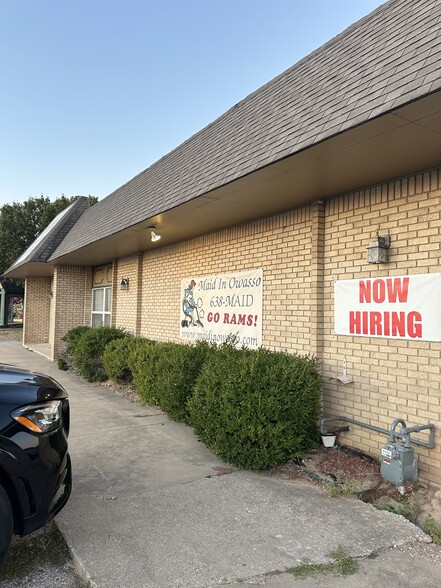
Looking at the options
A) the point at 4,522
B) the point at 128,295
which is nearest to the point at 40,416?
the point at 4,522

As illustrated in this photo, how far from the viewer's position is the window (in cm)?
1382

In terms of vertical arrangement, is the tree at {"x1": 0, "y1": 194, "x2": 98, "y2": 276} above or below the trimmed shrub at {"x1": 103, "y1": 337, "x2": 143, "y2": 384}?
above

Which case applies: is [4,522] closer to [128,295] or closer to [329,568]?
[329,568]

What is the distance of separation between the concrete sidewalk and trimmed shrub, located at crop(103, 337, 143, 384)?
3928 mm

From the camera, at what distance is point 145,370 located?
7.83 metres

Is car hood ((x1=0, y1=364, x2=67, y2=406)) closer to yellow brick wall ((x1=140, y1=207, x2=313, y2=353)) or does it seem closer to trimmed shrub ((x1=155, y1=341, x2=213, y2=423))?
trimmed shrub ((x1=155, y1=341, x2=213, y2=423))

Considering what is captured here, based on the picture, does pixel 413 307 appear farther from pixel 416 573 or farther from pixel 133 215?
pixel 133 215

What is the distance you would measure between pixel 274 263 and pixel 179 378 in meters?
2.26

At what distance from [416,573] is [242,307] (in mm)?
4755

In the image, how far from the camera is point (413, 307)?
4.59 m

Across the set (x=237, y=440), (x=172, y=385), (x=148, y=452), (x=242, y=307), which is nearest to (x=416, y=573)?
(x=237, y=440)

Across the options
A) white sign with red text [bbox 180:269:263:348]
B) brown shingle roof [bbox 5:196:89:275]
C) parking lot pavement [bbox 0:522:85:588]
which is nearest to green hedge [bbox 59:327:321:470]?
white sign with red text [bbox 180:269:263:348]

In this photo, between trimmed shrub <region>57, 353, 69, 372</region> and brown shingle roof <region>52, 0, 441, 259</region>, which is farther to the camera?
trimmed shrub <region>57, 353, 69, 372</region>

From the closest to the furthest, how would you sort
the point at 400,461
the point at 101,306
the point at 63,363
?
the point at 400,461, the point at 63,363, the point at 101,306
